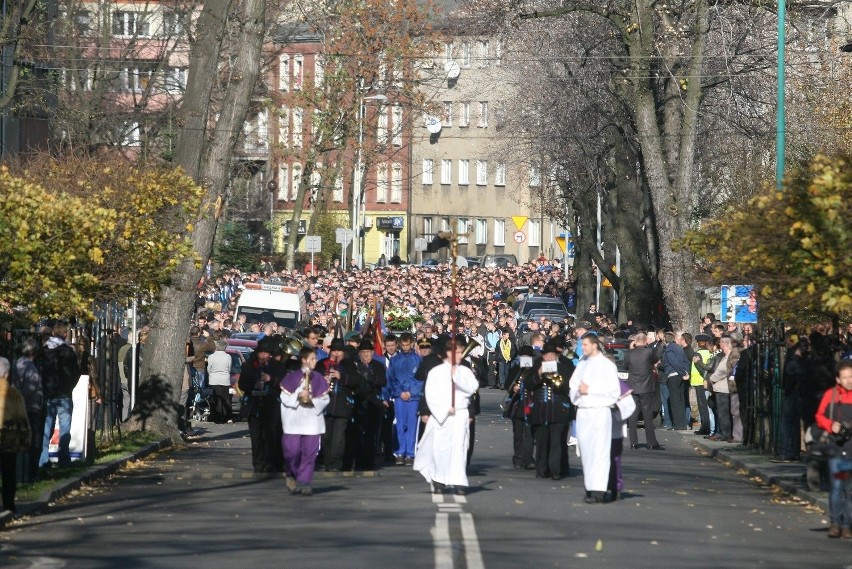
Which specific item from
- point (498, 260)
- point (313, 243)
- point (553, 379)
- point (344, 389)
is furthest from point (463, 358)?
point (498, 260)

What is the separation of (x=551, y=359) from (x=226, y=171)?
872cm

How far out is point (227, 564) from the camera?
42.6 feet

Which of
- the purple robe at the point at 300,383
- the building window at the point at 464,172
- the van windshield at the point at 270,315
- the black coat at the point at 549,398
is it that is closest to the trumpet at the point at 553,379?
the black coat at the point at 549,398

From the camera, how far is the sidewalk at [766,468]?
1894cm

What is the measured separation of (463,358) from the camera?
1964 cm

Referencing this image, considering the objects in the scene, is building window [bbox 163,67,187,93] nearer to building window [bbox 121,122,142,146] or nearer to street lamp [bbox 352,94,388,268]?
building window [bbox 121,122,142,146]

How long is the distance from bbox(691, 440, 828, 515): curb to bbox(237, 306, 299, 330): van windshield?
18.9 metres

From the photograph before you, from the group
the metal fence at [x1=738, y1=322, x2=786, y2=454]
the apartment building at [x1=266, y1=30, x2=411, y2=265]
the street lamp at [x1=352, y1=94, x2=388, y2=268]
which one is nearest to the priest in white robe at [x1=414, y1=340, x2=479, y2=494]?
the metal fence at [x1=738, y1=322, x2=786, y2=454]

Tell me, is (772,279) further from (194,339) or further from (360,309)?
(360,309)

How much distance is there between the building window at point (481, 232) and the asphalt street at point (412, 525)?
8633cm

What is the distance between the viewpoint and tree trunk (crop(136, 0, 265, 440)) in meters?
27.2

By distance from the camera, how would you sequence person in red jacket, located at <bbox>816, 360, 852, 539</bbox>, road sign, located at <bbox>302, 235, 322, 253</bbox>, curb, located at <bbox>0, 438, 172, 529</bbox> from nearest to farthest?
person in red jacket, located at <bbox>816, 360, 852, 539</bbox> → curb, located at <bbox>0, 438, 172, 529</bbox> → road sign, located at <bbox>302, 235, 322, 253</bbox>

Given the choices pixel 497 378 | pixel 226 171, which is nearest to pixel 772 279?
pixel 226 171

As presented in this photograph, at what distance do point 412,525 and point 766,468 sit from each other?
322 inches
